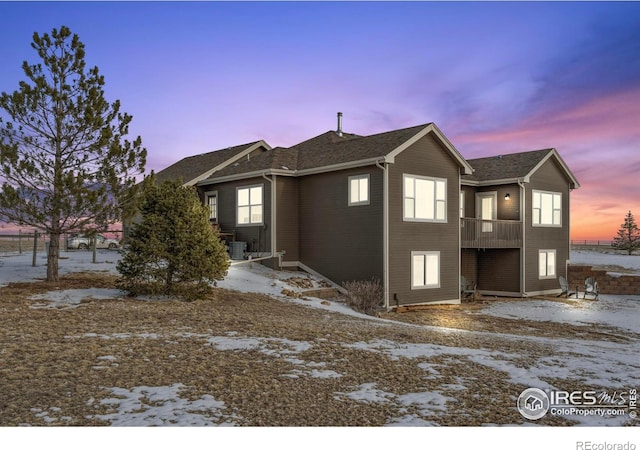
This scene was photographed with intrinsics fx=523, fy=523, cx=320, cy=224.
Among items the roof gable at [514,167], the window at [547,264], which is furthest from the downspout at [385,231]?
the window at [547,264]

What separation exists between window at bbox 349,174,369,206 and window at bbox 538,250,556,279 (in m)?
12.0

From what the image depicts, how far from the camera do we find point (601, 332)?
1540cm

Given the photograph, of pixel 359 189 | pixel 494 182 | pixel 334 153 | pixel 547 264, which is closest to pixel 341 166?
pixel 359 189

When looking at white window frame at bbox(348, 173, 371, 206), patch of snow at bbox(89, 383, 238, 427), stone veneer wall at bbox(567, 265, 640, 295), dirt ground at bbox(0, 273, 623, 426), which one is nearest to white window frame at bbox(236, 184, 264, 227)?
white window frame at bbox(348, 173, 371, 206)

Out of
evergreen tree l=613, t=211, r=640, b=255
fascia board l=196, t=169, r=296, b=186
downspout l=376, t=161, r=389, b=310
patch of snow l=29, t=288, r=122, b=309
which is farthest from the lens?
evergreen tree l=613, t=211, r=640, b=255

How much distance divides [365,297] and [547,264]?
14.1 m

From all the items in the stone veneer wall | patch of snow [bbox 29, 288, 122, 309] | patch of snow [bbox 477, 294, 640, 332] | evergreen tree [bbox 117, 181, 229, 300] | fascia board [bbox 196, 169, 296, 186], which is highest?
fascia board [bbox 196, 169, 296, 186]

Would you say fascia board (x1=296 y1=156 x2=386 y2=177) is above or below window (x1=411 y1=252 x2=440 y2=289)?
above

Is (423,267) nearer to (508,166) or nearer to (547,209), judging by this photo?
(508,166)

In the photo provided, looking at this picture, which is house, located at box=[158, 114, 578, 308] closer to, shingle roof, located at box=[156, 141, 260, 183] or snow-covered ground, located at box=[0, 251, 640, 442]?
shingle roof, located at box=[156, 141, 260, 183]

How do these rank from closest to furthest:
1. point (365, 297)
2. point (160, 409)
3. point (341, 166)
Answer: point (160, 409), point (365, 297), point (341, 166)

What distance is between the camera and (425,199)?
20.6 meters

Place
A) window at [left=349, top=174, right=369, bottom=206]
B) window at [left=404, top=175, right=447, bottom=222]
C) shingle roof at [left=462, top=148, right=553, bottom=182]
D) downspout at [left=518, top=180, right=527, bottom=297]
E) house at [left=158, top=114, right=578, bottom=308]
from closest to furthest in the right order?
house at [left=158, top=114, right=578, bottom=308] → window at [left=349, top=174, right=369, bottom=206] → window at [left=404, top=175, right=447, bottom=222] → downspout at [left=518, top=180, right=527, bottom=297] → shingle roof at [left=462, top=148, right=553, bottom=182]

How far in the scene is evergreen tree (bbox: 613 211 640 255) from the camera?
197 feet
